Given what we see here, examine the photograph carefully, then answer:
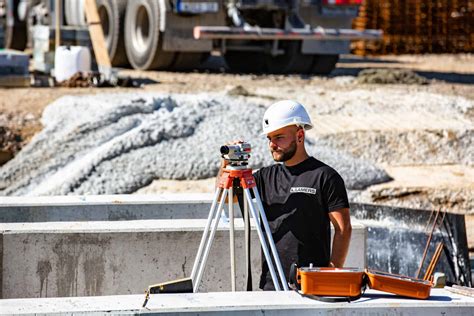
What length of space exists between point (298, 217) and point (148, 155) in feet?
18.4

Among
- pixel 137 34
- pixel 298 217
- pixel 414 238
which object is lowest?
pixel 414 238

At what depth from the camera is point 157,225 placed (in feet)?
19.8

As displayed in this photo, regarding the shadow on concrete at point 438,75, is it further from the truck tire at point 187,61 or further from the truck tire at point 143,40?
the truck tire at point 143,40

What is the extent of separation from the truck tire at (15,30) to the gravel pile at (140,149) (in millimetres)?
9418

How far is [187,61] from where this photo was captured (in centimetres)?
1766

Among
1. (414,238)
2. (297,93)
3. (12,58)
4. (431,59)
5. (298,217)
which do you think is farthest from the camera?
(431,59)

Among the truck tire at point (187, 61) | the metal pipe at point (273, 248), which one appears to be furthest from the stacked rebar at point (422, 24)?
the metal pipe at point (273, 248)

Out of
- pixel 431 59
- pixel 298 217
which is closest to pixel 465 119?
pixel 298 217

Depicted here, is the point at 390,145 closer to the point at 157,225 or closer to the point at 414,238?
the point at 414,238

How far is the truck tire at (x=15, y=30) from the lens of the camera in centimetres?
2130

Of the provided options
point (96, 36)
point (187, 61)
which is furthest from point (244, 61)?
point (96, 36)

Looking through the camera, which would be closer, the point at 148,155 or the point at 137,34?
the point at 148,155

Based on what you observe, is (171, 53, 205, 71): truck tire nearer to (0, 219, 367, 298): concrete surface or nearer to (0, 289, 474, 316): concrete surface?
(0, 219, 367, 298): concrete surface

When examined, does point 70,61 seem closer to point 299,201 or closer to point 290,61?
point 290,61
